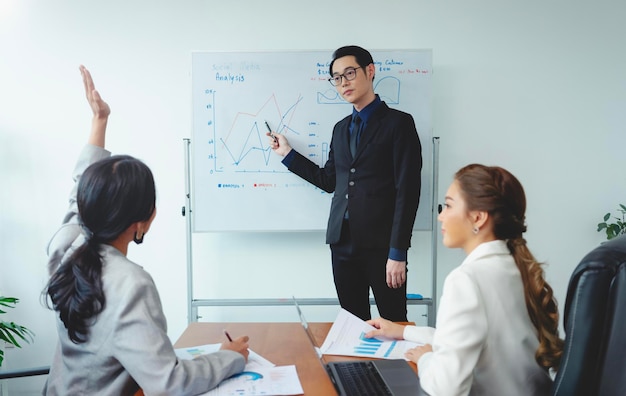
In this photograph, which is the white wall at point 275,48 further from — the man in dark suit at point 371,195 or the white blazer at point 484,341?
the white blazer at point 484,341

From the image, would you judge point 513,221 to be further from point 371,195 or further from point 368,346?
point 371,195

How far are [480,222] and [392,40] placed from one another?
1.97 meters

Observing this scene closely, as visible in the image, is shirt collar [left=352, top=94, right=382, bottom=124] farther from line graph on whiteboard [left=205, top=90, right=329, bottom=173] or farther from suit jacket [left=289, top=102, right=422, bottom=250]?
line graph on whiteboard [left=205, top=90, right=329, bottom=173]

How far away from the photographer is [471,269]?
113cm

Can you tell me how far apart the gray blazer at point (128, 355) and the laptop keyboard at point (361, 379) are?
0.27 meters

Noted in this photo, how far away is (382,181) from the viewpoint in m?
2.23

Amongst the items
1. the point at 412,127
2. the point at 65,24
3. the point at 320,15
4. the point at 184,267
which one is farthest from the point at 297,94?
the point at 65,24

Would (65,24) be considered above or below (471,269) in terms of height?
above

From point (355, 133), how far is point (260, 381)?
4.53 feet

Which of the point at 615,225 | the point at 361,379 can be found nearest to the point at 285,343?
the point at 361,379

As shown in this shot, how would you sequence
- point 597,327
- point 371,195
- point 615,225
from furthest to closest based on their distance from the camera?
point 615,225
point 371,195
point 597,327

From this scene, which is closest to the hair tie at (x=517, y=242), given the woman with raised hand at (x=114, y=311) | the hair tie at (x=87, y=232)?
the woman with raised hand at (x=114, y=311)

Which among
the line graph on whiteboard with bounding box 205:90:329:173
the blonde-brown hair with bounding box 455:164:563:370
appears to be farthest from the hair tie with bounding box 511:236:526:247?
the line graph on whiteboard with bounding box 205:90:329:173

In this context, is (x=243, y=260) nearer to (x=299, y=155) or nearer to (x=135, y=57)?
(x=299, y=155)
